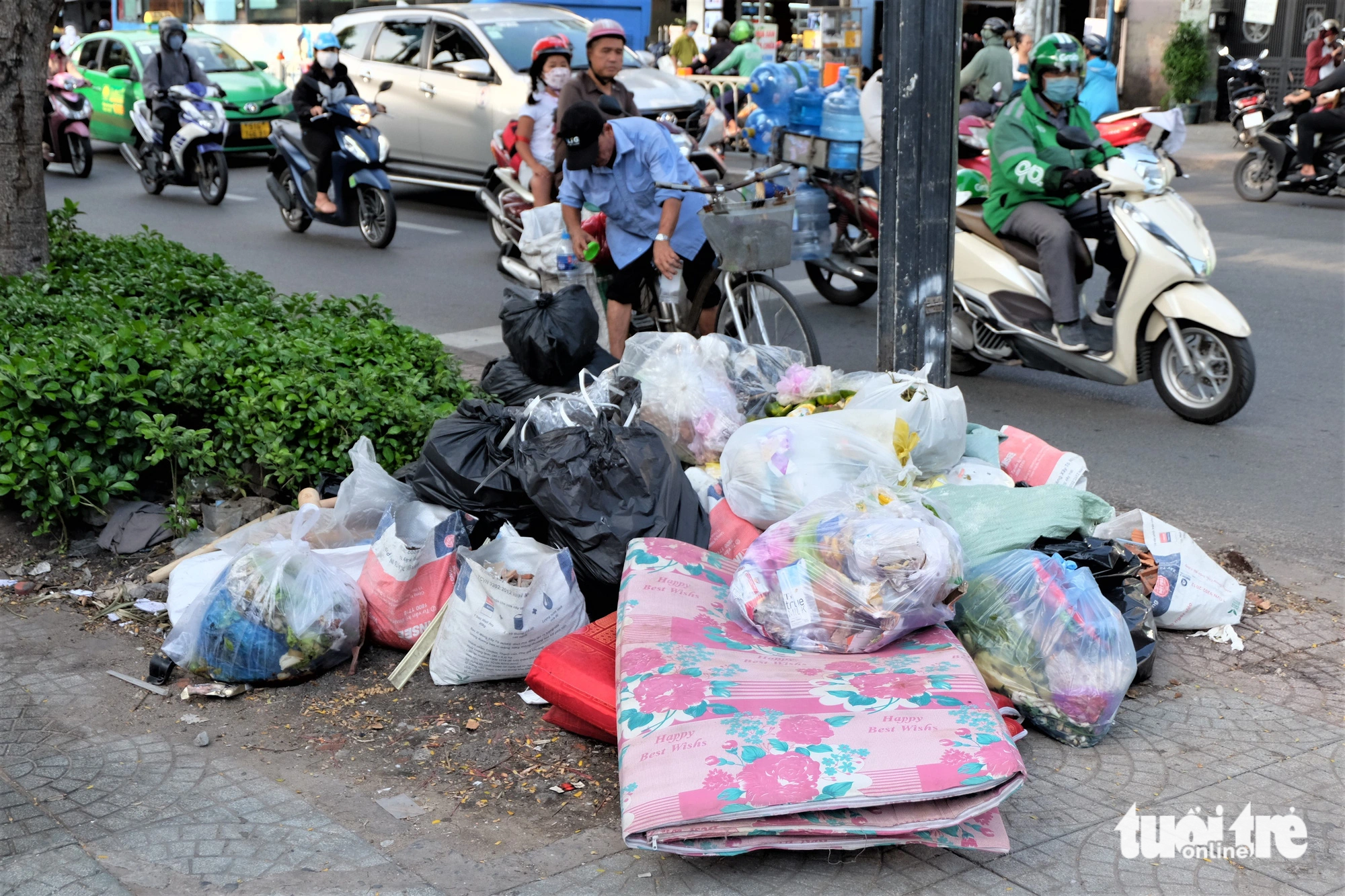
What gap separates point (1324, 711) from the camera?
138 inches

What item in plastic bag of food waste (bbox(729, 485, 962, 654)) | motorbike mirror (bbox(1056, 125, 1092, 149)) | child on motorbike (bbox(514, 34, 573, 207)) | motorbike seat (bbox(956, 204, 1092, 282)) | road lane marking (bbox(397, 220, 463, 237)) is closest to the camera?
plastic bag of food waste (bbox(729, 485, 962, 654))

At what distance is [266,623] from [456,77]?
9.90 meters

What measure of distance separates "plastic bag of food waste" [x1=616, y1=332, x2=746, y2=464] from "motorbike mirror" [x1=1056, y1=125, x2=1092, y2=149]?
2.32m

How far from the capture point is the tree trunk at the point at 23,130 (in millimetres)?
5887

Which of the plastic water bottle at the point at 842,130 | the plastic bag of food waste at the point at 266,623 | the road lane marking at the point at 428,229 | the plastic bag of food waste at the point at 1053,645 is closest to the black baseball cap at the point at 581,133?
the plastic water bottle at the point at 842,130

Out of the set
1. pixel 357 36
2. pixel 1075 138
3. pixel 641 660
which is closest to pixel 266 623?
pixel 641 660

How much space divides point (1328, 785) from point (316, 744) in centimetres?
252

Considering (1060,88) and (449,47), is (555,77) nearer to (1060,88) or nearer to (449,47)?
(1060,88)

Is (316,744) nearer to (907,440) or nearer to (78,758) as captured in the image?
(78,758)

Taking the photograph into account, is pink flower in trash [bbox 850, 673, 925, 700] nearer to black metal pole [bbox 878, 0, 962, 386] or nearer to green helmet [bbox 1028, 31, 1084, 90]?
black metal pole [bbox 878, 0, 962, 386]

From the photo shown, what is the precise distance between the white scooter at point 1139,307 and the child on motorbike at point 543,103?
331cm

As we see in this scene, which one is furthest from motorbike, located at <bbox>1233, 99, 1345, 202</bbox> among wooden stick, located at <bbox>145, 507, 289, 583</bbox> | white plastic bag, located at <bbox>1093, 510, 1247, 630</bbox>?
wooden stick, located at <bbox>145, 507, 289, 583</bbox>

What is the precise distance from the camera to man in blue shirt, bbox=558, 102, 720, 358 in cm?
582

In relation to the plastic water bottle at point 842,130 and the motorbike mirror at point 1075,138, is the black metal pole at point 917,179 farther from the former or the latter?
the plastic water bottle at point 842,130
